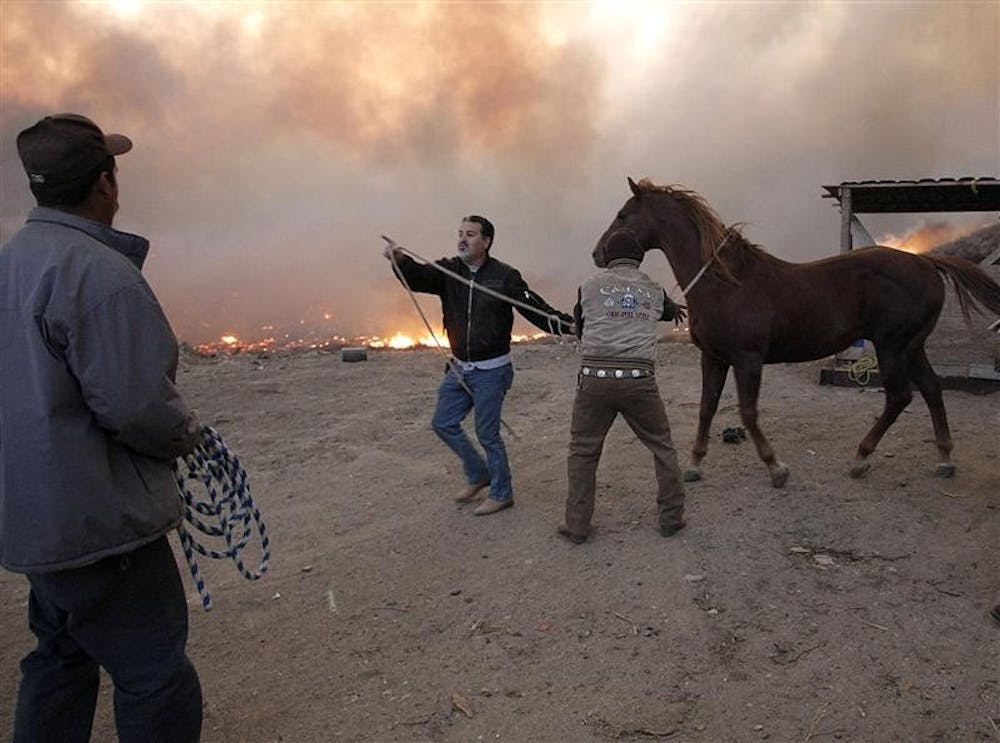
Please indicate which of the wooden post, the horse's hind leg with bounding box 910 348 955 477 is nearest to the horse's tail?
the horse's hind leg with bounding box 910 348 955 477

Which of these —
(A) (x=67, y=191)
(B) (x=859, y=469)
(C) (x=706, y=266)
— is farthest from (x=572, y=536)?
(A) (x=67, y=191)

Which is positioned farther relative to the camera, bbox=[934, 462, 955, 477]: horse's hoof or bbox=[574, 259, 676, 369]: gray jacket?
bbox=[934, 462, 955, 477]: horse's hoof

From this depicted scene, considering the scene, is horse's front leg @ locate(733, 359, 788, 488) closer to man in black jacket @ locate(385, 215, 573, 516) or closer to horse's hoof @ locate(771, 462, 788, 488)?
horse's hoof @ locate(771, 462, 788, 488)

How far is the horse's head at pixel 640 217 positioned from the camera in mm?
5535

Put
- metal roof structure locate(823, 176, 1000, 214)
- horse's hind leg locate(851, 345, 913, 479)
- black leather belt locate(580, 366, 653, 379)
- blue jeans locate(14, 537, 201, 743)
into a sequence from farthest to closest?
metal roof structure locate(823, 176, 1000, 214), horse's hind leg locate(851, 345, 913, 479), black leather belt locate(580, 366, 653, 379), blue jeans locate(14, 537, 201, 743)

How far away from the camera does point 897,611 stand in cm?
361

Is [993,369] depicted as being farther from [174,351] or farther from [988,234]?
[174,351]

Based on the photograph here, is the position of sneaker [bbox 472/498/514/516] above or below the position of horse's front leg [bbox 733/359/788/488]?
below

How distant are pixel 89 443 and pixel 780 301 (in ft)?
15.5

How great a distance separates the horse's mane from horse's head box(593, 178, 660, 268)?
0.10 feet

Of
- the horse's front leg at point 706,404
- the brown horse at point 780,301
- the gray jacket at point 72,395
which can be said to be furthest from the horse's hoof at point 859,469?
the gray jacket at point 72,395

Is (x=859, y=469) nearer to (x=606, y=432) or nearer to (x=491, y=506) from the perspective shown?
(x=606, y=432)

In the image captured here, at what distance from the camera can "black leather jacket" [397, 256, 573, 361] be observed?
5047 mm

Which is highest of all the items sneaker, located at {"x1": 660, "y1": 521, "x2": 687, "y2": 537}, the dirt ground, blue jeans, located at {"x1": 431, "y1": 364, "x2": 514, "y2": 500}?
blue jeans, located at {"x1": 431, "y1": 364, "x2": 514, "y2": 500}
